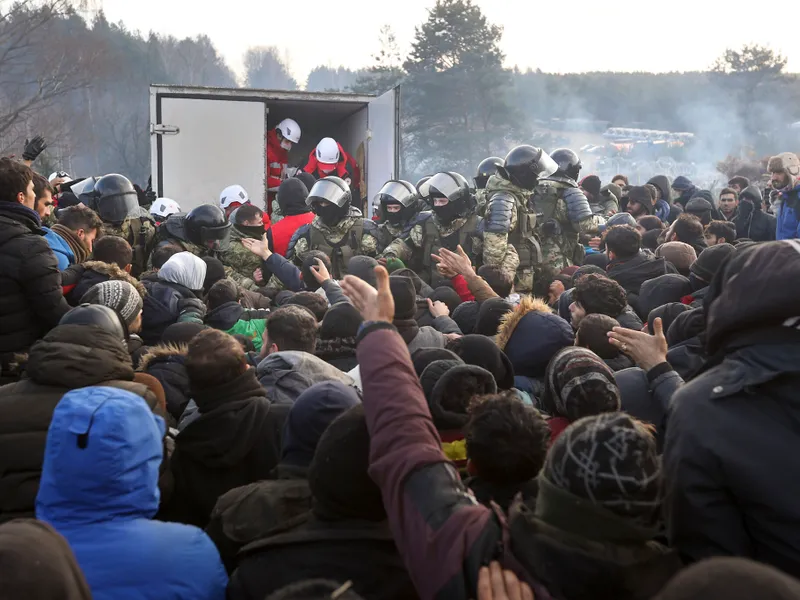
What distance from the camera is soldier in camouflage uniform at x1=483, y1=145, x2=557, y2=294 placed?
7582 mm

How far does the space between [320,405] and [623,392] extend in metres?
1.27

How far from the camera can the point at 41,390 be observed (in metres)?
2.61

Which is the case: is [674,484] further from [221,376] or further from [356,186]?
[356,186]

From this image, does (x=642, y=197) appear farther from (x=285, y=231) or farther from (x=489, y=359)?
(x=489, y=359)

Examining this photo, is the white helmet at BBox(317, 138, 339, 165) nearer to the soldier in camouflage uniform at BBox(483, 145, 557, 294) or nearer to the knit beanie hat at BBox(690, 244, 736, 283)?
the soldier in camouflage uniform at BBox(483, 145, 557, 294)

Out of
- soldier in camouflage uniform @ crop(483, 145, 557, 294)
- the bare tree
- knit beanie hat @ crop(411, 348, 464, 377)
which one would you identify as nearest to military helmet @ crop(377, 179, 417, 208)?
soldier in camouflage uniform @ crop(483, 145, 557, 294)

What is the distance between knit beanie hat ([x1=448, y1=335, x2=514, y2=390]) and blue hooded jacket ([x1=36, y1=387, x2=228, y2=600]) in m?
1.54

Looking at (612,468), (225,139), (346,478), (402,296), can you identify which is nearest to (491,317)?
(402,296)

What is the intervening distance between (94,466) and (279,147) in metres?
11.8

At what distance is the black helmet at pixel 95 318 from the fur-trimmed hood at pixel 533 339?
1723 millimetres

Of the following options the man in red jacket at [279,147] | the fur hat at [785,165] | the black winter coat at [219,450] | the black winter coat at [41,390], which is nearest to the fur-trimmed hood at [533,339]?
the black winter coat at [219,450]

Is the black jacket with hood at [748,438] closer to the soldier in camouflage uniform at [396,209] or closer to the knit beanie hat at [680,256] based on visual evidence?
the knit beanie hat at [680,256]

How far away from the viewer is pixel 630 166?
3688 centimetres

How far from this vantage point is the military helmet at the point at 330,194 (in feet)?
25.2
